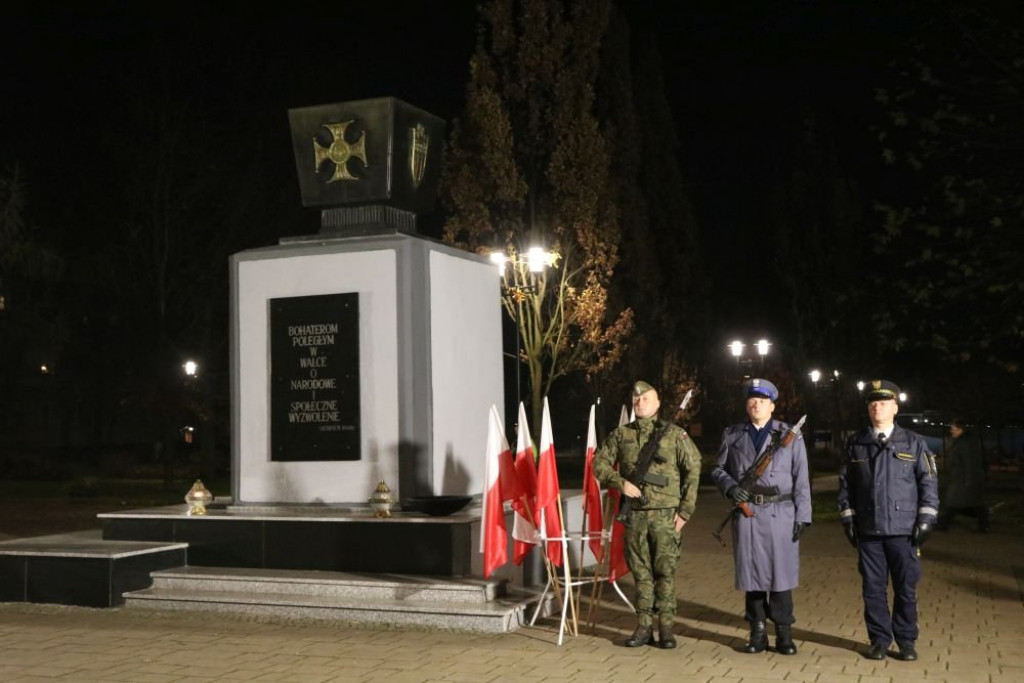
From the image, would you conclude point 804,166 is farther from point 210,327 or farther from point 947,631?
point 947,631

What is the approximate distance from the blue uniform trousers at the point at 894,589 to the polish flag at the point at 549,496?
2.22 m

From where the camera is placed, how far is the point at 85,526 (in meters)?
18.7

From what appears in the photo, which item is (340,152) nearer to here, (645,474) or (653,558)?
(645,474)

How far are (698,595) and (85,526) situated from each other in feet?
38.2

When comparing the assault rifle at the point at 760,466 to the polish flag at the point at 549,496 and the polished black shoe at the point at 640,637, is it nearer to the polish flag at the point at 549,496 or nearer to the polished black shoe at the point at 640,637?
the polished black shoe at the point at 640,637

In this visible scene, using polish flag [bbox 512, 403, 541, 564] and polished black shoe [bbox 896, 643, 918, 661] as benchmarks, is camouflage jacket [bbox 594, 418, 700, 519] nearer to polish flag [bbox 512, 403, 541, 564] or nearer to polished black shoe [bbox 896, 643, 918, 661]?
polish flag [bbox 512, 403, 541, 564]

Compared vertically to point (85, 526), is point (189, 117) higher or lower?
higher

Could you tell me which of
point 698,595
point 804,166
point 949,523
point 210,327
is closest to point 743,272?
point 804,166

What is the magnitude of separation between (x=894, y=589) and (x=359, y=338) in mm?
5187

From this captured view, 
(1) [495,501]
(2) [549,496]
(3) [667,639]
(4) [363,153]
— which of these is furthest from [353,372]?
(3) [667,639]

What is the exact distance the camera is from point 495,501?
29.5ft

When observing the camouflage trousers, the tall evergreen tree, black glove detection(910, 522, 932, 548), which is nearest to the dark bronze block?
the camouflage trousers

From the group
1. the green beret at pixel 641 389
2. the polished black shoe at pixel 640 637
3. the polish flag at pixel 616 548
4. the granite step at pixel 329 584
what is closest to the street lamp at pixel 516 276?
the granite step at pixel 329 584

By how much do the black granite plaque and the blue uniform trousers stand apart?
15.7 ft
